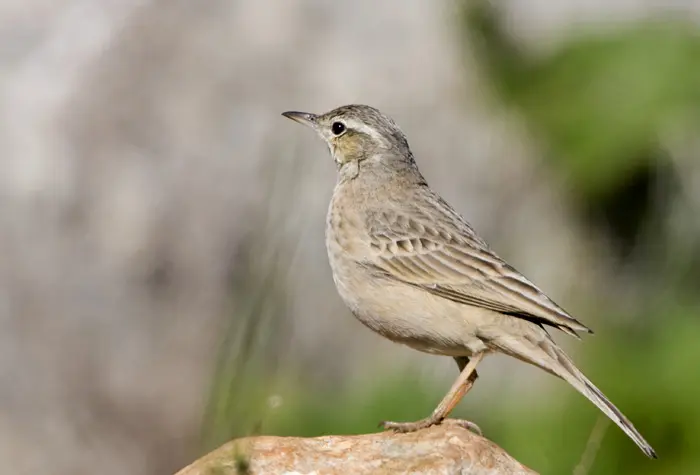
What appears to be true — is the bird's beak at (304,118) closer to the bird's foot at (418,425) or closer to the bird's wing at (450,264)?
the bird's wing at (450,264)

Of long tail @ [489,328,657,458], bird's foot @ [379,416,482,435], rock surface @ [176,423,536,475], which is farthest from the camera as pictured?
bird's foot @ [379,416,482,435]

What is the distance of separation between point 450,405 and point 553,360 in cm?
53

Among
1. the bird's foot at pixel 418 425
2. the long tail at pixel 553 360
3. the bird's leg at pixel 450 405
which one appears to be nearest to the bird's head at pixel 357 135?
the bird's leg at pixel 450 405

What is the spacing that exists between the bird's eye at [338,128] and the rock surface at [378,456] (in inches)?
78.8

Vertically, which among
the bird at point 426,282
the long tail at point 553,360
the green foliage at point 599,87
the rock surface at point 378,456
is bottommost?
the rock surface at point 378,456

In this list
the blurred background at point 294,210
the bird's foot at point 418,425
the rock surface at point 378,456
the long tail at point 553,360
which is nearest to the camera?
the rock surface at point 378,456

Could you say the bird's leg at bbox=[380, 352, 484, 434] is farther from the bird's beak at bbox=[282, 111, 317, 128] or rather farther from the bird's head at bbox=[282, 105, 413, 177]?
the bird's beak at bbox=[282, 111, 317, 128]

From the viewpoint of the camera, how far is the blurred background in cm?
727

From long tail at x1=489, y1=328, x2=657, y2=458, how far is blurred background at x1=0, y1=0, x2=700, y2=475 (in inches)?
59.7

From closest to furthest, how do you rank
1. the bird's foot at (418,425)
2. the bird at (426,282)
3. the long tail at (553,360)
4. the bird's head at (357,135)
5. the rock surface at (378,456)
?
the rock surface at (378,456), the long tail at (553,360), the bird's foot at (418,425), the bird at (426,282), the bird's head at (357,135)

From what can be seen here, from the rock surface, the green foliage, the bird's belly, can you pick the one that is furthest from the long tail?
the green foliage

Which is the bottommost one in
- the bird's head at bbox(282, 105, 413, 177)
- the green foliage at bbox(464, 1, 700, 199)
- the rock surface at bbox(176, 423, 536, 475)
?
the rock surface at bbox(176, 423, 536, 475)

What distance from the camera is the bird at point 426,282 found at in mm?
5023

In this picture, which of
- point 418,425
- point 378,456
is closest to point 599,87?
→ point 418,425
